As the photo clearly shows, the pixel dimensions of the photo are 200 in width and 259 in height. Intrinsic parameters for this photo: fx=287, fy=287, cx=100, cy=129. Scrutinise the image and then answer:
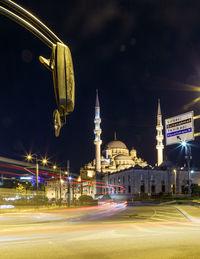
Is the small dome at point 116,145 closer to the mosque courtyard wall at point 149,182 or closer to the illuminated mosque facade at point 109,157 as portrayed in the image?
the illuminated mosque facade at point 109,157

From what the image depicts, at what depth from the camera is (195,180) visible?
4099 inches

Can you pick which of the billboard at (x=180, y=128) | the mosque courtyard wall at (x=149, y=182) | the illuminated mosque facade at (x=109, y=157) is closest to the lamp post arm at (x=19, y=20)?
the billboard at (x=180, y=128)

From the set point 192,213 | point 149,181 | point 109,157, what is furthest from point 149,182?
point 192,213

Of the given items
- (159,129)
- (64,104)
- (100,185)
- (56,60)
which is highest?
(159,129)

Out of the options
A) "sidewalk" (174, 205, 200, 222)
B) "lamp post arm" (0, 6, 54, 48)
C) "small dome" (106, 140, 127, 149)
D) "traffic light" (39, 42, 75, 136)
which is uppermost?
"small dome" (106, 140, 127, 149)

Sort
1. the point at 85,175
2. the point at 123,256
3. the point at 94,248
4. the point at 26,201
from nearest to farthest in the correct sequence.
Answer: the point at 123,256
the point at 94,248
the point at 26,201
the point at 85,175

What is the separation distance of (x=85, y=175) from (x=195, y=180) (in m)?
42.1

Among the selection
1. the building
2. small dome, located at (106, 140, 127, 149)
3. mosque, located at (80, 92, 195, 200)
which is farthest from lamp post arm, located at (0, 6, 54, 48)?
small dome, located at (106, 140, 127, 149)

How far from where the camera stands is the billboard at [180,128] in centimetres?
2131

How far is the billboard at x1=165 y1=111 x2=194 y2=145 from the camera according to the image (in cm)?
2131

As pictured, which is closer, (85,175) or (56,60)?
(56,60)

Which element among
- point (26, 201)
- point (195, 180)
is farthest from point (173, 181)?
point (26, 201)

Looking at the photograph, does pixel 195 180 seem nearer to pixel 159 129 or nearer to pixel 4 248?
pixel 159 129

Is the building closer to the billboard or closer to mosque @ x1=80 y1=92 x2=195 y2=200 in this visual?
mosque @ x1=80 y1=92 x2=195 y2=200
